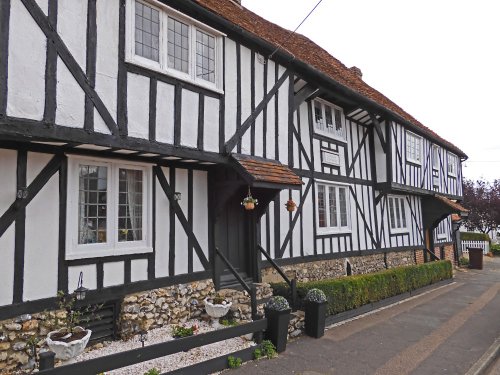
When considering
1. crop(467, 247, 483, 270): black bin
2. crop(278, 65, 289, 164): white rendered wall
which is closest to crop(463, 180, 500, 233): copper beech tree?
crop(467, 247, 483, 270): black bin

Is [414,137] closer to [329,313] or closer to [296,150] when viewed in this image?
[296,150]

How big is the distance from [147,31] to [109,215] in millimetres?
3247

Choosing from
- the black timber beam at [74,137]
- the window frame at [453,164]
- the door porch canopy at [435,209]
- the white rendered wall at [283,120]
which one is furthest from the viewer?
the window frame at [453,164]

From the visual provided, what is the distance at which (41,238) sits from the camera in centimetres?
530

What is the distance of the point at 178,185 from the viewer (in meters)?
7.25

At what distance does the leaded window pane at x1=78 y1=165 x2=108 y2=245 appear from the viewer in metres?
5.89

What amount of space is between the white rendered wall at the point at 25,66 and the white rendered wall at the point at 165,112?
1.81 meters

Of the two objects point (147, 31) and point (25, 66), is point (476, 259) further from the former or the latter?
point (25, 66)

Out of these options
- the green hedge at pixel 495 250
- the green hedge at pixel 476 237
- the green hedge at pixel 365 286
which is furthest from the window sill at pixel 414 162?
the green hedge at pixel 495 250

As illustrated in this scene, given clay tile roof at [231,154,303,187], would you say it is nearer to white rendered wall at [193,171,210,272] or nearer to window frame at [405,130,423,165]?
white rendered wall at [193,171,210,272]

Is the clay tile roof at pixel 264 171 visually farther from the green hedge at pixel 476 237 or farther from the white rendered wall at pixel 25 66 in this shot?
the green hedge at pixel 476 237

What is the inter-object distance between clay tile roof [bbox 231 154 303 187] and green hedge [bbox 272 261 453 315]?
2490mm

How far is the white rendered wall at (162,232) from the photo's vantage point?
6801 mm

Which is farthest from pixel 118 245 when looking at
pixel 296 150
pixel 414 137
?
pixel 414 137
